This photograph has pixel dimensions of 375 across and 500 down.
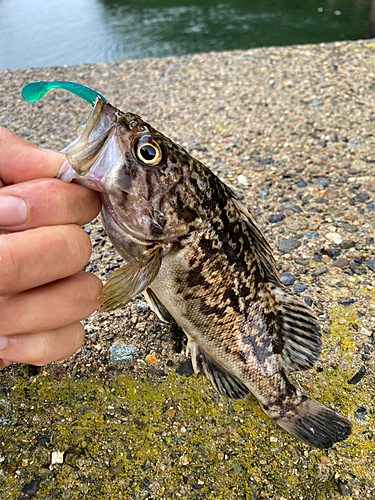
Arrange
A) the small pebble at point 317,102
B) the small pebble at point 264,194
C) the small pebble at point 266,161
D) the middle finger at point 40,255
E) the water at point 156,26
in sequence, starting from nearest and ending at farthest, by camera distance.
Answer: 1. the middle finger at point 40,255
2. the small pebble at point 264,194
3. the small pebble at point 266,161
4. the small pebble at point 317,102
5. the water at point 156,26

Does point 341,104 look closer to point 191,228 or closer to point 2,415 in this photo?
point 191,228

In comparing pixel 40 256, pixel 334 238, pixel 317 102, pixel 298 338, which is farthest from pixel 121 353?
pixel 317 102

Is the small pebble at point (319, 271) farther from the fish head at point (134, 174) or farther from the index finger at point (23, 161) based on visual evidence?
the index finger at point (23, 161)

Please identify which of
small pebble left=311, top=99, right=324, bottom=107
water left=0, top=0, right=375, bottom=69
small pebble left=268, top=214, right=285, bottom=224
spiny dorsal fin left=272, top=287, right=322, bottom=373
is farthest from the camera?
Answer: water left=0, top=0, right=375, bottom=69

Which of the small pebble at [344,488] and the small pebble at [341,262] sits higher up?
the small pebble at [341,262]

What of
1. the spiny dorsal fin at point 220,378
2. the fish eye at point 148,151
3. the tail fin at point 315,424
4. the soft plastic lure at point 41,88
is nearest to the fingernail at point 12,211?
the soft plastic lure at point 41,88

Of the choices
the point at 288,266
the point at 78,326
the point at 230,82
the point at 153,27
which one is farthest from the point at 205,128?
the point at 153,27

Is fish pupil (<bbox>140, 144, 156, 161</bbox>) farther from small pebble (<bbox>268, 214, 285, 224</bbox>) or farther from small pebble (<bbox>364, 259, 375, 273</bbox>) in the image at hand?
small pebble (<bbox>364, 259, 375, 273</bbox>)

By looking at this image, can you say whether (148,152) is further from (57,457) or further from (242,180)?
(242,180)

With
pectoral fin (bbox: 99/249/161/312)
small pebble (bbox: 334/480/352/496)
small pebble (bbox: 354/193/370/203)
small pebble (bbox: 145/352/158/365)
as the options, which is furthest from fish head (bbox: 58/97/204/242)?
small pebble (bbox: 354/193/370/203)
